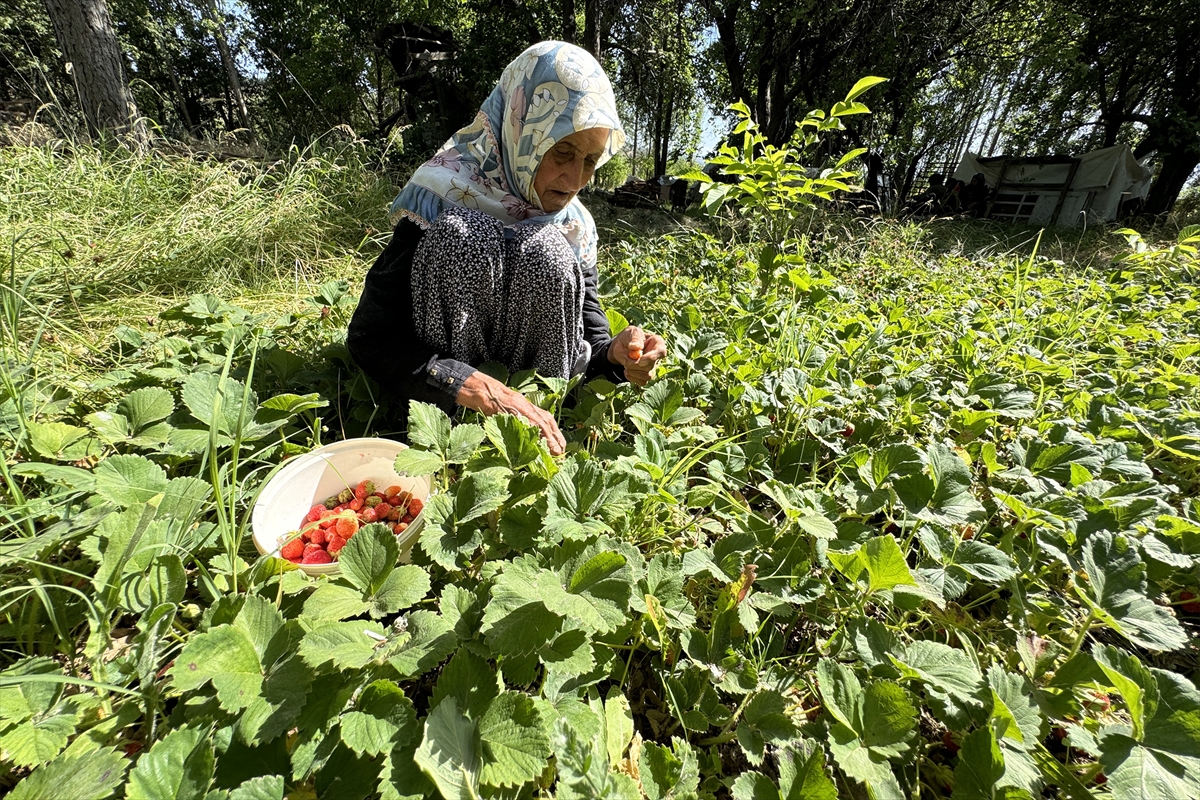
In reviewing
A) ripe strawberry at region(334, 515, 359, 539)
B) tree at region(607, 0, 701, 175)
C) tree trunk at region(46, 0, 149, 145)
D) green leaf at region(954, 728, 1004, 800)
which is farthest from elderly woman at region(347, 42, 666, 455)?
tree at region(607, 0, 701, 175)

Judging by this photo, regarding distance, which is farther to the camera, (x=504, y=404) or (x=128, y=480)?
(x=504, y=404)

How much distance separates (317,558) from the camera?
3.09 ft

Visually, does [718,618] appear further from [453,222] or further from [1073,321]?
[1073,321]

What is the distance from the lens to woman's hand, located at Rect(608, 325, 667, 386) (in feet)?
4.76

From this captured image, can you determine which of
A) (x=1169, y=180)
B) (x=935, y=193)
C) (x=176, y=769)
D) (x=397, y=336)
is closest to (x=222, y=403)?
(x=397, y=336)

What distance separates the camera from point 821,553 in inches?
34.9

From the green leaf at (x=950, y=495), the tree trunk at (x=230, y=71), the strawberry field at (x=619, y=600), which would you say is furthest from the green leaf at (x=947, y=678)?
the tree trunk at (x=230, y=71)

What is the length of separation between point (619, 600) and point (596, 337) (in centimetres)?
108

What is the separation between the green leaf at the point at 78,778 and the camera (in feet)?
1.67

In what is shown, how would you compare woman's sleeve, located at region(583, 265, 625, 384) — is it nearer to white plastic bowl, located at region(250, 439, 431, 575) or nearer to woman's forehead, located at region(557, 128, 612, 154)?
woman's forehead, located at region(557, 128, 612, 154)

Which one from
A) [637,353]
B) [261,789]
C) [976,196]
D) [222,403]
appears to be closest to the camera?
Result: [261,789]

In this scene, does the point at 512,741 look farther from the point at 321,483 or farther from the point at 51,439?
the point at 51,439

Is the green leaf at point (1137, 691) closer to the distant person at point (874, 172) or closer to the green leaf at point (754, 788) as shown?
the green leaf at point (754, 788)

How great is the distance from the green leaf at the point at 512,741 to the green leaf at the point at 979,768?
52cm
